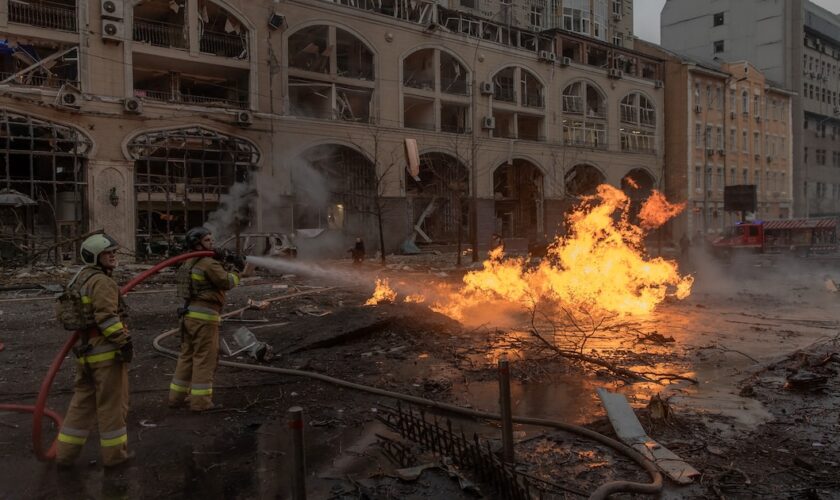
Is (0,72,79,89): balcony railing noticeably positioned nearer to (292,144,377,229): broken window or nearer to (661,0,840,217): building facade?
(292,144,377,229): broken window

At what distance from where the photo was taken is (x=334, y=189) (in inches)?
1315

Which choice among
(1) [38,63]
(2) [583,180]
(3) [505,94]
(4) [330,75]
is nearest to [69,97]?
(1) [38,63]

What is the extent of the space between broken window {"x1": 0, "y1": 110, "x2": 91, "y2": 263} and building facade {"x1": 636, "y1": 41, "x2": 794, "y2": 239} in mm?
44196

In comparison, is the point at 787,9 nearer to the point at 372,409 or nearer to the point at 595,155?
the point at 595,155

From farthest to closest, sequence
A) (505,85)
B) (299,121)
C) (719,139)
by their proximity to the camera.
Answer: (719,139) → (505,85) → (299,121)

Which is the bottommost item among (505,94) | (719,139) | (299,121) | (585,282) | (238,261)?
(585,282)

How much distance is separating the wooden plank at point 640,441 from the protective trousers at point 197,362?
4.36 metres

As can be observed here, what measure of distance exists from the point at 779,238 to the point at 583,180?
1376cm

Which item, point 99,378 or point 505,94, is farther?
point 505,94

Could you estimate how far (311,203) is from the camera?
31.9 metres

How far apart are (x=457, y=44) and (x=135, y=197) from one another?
70.7 ft

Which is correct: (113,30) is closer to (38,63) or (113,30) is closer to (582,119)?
(38,63)

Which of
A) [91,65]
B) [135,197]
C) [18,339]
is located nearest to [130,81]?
[91,65]

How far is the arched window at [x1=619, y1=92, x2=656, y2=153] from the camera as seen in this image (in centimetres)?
4644
